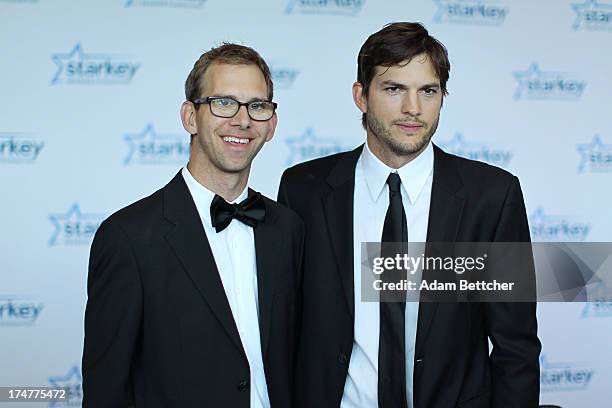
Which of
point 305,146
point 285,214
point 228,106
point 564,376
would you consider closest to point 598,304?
point 564,376

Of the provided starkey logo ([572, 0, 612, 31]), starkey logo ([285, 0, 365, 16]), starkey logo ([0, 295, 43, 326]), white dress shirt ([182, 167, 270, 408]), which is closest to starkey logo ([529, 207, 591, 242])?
starkey logo ([572, 0, 612, 31])

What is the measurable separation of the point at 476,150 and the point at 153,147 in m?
1.66

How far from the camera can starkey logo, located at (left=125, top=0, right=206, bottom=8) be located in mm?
3252

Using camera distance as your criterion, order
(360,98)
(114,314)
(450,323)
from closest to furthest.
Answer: (114,314), (450,323), (360,98)

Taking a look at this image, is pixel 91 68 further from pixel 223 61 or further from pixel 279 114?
pixel 223 61

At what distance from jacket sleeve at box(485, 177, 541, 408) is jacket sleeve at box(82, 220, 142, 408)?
103 centimetres

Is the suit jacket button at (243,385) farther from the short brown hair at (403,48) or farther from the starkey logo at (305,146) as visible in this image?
the starkey logo at (305,146)

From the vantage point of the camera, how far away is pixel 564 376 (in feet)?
12.0

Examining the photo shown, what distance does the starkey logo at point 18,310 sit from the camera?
3203mm

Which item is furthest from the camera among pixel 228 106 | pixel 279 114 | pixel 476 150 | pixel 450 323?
pixel 476 150

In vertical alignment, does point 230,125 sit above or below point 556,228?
above

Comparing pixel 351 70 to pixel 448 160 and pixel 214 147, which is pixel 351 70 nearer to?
pixel 448 160

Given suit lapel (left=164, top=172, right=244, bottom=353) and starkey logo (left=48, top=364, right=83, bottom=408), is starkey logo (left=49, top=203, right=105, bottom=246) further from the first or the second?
suit lapel (left=164, top=172, right=244, bottom=353)

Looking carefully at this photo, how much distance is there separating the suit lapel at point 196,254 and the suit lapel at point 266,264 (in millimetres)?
99
